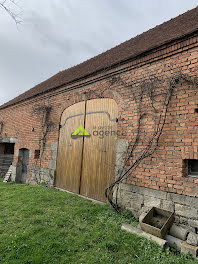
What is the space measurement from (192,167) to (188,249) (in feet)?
4.75

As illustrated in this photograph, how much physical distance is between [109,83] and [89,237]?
3979mm

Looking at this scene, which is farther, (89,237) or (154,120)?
(154,120)

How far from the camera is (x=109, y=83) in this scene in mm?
4949

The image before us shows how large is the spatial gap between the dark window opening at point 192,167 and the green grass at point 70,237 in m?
1.44

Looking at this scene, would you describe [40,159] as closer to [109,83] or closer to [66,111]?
[66,111]

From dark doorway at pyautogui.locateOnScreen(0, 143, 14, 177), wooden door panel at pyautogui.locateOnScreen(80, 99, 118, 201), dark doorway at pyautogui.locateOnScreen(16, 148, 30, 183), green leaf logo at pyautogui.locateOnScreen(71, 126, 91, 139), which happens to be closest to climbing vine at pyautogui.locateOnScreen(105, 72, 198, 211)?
wooden door panel at pyautogui.locateOnScreen(80, 99, 118, 201)

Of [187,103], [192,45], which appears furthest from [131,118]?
[192,45]

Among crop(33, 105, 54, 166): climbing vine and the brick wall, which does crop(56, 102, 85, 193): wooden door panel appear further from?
crop(33, 105, 54, 166): climbing vine

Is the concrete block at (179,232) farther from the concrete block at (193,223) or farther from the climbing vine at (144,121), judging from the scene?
the climbing vine at (144,121)

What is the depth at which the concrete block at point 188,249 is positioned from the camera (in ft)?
8.10

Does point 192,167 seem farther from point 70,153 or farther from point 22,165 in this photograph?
point 22,165

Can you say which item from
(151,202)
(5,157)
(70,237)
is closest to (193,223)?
(151,202)

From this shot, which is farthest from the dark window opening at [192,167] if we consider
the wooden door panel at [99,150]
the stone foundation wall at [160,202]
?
the wooden door panel at [99,150]

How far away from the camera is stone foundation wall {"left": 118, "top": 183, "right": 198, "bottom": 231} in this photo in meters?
3.02
